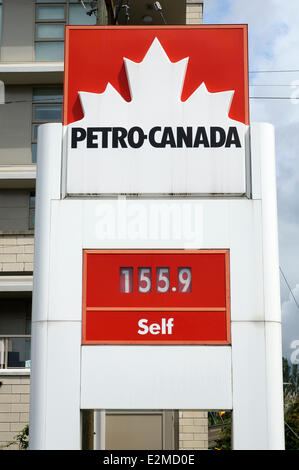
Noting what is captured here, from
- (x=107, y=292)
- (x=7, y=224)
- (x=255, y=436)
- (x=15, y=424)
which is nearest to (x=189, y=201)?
(x=107, y=292)

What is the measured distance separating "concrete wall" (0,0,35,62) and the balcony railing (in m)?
11.6

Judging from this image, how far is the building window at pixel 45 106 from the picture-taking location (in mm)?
28375

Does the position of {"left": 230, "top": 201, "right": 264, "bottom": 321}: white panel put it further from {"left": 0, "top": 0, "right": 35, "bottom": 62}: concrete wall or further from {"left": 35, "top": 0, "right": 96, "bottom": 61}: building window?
{"left": 0, "top": 0, "right": 35, "bottom": 62}: concrete wall

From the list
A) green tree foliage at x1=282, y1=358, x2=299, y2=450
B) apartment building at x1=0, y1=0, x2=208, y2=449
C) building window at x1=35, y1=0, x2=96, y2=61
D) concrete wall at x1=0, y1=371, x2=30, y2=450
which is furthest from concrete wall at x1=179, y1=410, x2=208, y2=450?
building window at x1=35, y1=0, x2=96, y2=61

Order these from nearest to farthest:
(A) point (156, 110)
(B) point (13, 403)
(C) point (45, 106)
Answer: (A) point (156, 110), (B) point (13, 403), (C) point (45, 106)

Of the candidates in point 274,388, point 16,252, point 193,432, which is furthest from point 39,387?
point 16,252

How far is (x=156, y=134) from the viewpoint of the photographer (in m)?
10.9

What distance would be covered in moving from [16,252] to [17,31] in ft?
31.0

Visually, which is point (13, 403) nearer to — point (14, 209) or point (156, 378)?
point (14, 209)

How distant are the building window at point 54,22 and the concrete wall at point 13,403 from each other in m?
13.0

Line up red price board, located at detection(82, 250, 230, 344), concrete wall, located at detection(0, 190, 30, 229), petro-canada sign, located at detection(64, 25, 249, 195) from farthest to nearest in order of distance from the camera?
concrete wall, located at detection(0, 190, 30, 229) < petro-canada sign, located at detection(64, 25, 249, 195) < red price board, located at detection(82, 250, 230, 344)

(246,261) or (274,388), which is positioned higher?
(246,261)

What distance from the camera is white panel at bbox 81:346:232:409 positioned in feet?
32.7

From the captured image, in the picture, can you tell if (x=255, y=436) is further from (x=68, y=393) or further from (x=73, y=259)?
(x=73, y=259)
